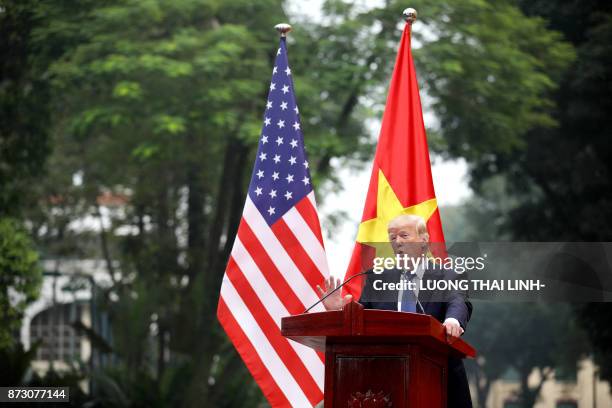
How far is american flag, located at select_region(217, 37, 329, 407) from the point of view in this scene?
767cm

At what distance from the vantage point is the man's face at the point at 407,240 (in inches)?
212

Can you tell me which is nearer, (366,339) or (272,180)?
(366,339)

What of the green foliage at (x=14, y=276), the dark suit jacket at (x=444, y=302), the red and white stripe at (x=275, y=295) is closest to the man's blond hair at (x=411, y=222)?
the dark suit jacket at (x=444, y=302)

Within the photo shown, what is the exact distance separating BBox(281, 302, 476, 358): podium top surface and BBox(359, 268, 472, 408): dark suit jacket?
2.09 ft

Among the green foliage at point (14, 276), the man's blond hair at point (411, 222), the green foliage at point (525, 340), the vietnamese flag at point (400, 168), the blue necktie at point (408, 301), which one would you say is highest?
the green foliage at point (525, 340)

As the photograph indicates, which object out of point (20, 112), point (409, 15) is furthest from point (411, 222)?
point (20, 112)

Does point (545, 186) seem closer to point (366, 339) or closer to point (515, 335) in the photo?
point (515, 335)

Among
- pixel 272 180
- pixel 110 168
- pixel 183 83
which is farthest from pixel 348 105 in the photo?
pixel 272 180

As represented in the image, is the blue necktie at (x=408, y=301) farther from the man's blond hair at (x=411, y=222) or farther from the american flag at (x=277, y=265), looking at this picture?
the american flag at (x=277, y=265)

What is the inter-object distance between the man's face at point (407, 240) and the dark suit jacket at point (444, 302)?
0.38ft

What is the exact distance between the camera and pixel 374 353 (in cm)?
459

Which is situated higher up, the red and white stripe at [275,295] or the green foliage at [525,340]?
the green foliage at [525,340]

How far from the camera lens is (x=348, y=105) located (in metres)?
18.8

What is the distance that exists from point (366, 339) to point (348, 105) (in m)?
14.4
